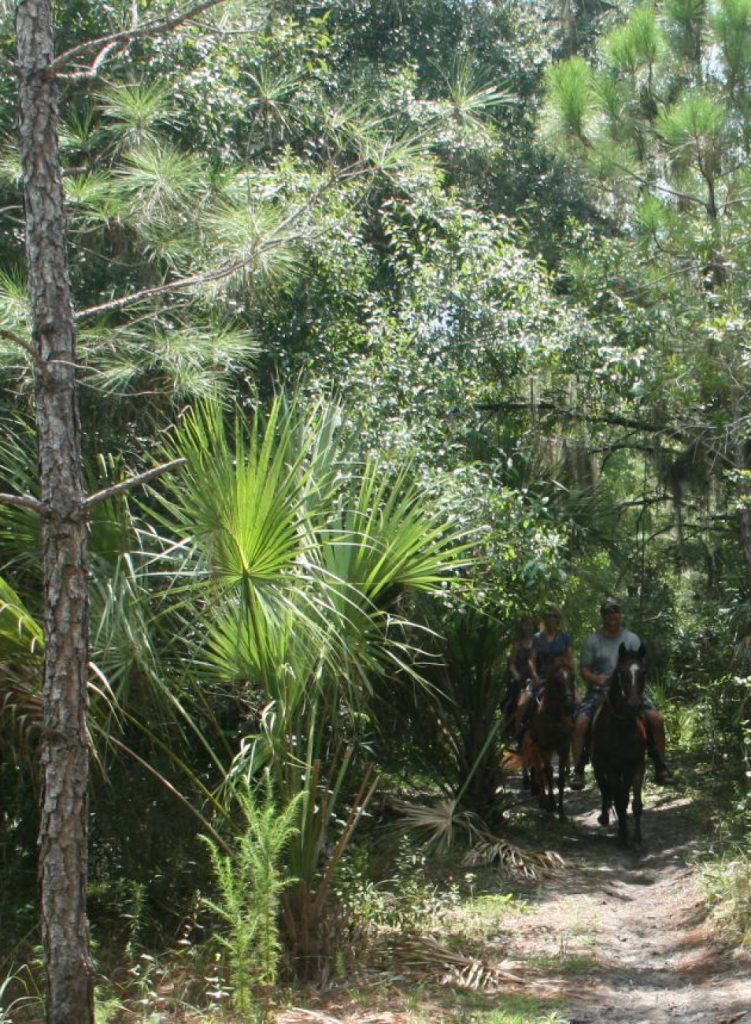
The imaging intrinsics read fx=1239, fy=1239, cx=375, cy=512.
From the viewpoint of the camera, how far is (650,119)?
12078 millimetres

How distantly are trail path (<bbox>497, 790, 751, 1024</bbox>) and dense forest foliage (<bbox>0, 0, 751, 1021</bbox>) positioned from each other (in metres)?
0.89

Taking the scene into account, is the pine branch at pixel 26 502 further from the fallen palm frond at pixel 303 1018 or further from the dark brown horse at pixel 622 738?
the dark brown horse at pixel 622 738

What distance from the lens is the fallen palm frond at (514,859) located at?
9.86 m

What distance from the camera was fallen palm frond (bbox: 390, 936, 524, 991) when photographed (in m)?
7.00

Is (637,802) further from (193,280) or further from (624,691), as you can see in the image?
(193,280)

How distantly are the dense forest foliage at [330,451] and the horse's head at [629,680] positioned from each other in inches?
35.9

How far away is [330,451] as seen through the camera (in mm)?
7547

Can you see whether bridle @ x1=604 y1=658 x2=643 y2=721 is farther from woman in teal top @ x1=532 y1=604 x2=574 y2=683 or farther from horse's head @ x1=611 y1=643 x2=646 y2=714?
woman in teal top @ x1=532 y1=604 x2=574 y2=683

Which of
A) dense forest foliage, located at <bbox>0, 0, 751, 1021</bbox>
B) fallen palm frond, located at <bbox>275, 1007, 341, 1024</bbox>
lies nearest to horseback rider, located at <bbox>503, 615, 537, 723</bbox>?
dense forest foliage, located at <bbox>0, 0, 751, 1021</bbox>

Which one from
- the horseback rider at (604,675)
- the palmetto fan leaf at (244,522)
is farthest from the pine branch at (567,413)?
the palmetto fan leaf at (244,522)

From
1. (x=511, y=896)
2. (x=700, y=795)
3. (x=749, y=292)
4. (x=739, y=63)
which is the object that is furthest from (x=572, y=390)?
(x=511, y=896)

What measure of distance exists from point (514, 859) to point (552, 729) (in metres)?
2.28

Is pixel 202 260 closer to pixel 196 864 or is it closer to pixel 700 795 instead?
pixel 196 864

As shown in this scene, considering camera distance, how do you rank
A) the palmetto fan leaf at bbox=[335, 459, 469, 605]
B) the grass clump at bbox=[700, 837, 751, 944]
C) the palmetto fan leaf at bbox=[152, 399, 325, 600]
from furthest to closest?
the grass clump at bbox=[700, 837, 751, 944], the palmetto fan leaf at bbox=[335, 459, 469, 605], the palmetto fan leaf at bbox=[152, 399, 325, 600]
